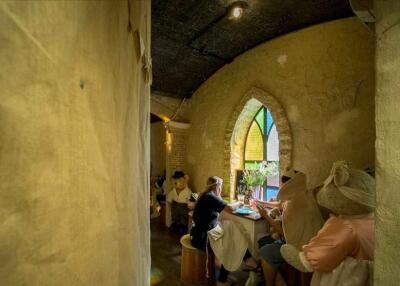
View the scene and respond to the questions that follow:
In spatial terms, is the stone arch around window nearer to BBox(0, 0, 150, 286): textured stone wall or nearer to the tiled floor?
the tiled floor

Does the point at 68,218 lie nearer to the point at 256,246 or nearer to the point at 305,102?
the point at 256,246

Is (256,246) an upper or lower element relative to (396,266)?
lower

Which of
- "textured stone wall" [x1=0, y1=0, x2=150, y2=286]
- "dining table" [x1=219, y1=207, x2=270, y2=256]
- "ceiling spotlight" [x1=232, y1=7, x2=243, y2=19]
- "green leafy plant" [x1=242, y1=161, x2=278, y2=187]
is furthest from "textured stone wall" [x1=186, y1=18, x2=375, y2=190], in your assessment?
"textured stone wall" [x1=0, y1=0, x2=150, y2=286]

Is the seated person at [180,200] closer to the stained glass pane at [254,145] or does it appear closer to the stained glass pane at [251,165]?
the stained glass pane at [251,165]

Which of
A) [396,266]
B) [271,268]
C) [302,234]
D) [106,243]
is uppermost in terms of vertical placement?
[106,243]

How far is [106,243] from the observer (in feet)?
1.75

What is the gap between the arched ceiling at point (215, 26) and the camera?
308cm

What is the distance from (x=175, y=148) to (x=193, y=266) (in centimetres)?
327

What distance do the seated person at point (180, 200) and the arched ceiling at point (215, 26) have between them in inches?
95.8

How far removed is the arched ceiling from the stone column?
1.37 m

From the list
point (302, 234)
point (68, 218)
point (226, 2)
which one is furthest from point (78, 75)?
point (226, 2)

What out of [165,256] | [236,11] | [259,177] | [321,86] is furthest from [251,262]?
[236,11]

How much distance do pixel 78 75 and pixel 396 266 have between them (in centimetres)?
123

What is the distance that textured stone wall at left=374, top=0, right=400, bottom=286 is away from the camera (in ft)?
2.89
